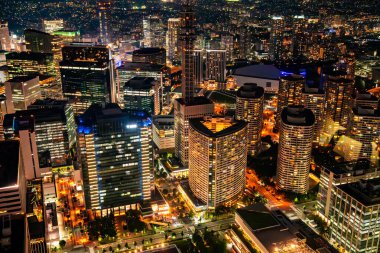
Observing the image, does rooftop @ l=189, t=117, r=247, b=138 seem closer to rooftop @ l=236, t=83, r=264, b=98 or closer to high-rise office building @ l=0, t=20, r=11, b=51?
rooftop @ l=236, t=83, r=264, b=98

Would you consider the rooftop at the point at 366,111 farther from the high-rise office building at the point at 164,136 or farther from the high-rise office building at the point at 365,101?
the high-rise office building at the point at 164,136

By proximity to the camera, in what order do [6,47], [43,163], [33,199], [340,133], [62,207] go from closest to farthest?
[33,199]
[62,207]
[43,163]
[340,133]
[6,47]

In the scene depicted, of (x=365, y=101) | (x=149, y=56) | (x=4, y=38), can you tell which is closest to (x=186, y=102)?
(x=365, y=101)

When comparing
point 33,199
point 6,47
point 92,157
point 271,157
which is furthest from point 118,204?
point 6,47

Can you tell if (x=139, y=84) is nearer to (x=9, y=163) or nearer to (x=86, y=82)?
(x=86, y=82)

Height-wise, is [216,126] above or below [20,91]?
below

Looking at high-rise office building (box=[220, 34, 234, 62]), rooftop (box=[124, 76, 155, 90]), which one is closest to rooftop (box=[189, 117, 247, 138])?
rooftop (box=[124, 76, 155, 90])

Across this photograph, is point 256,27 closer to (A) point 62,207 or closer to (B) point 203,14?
(B) point 203,14
